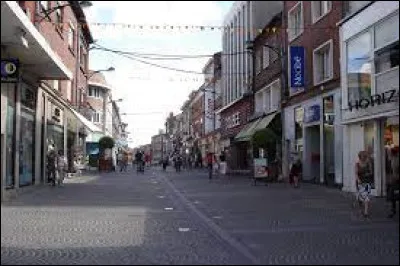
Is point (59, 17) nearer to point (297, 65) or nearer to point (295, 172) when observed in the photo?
point (297, 65)

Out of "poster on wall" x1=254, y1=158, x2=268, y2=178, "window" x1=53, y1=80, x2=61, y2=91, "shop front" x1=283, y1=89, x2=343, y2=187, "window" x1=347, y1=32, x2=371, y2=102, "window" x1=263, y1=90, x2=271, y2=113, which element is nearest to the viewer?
"window" x1=347, y1=32, x2=371, y2=102

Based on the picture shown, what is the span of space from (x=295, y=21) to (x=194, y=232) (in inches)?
838

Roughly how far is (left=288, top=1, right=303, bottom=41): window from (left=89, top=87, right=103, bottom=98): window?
48772 millimetres

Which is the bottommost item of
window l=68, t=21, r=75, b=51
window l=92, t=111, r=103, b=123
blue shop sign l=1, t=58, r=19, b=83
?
blue shop sign l=1, t=58, r=19, b=83

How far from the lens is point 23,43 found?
1752 centimetres

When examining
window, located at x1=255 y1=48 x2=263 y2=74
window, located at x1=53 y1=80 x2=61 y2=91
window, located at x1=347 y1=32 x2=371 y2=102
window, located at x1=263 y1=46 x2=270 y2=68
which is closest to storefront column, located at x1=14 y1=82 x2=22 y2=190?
window, located at x1=53 y1=80 x2=61 y2=91

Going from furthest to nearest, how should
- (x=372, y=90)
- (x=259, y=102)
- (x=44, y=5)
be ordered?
1. (x=259, y=102)
2. (x=44, y=5)
3. (x=372, y=90)

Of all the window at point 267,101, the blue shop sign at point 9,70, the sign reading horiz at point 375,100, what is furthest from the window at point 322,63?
the blue shop sign at point 9,70

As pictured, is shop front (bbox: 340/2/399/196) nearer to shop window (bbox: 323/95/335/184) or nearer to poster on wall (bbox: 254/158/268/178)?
shop window (bbox: 323/95/335/184)

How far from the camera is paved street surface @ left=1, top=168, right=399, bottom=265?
9414mm

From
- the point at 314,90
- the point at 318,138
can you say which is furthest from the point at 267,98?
the point at 314,90

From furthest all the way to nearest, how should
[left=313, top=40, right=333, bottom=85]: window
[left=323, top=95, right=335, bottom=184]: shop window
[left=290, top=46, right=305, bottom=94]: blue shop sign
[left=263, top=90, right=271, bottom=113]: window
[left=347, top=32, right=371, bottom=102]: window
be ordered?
[left=263, top=90, right=271, bottom=113]: window, [left=290, top=46, right=305, bottom=94]: blue shop sign, [left=313, top=40, right=333, bottom=85]: window, [left=323, top=95, right=335, bottom=184]: shop window, [left=347, top=32, right=371, bottom=102]: window

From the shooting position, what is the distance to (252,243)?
10812mm

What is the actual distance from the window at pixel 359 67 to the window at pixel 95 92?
188 feet
